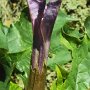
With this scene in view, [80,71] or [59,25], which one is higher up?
[59,25]

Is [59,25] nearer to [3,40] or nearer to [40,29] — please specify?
[3,40]

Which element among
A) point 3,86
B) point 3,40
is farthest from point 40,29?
point 3,40

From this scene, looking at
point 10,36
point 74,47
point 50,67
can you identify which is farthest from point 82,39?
point 10,36

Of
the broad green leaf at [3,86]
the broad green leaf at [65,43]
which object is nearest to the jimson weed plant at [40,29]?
the broad green leaf at [3,86]

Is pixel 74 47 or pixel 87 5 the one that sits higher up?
pixel 74 47

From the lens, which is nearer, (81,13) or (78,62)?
(78,62)

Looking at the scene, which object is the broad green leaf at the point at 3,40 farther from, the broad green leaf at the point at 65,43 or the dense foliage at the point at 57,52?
the broad green leaf at the point at 65,43

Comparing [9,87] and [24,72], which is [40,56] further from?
[24,72]

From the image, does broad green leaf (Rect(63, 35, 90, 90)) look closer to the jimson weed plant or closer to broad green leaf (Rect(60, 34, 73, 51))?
broad green leaf (Rect(60, 34, 73, 51))
